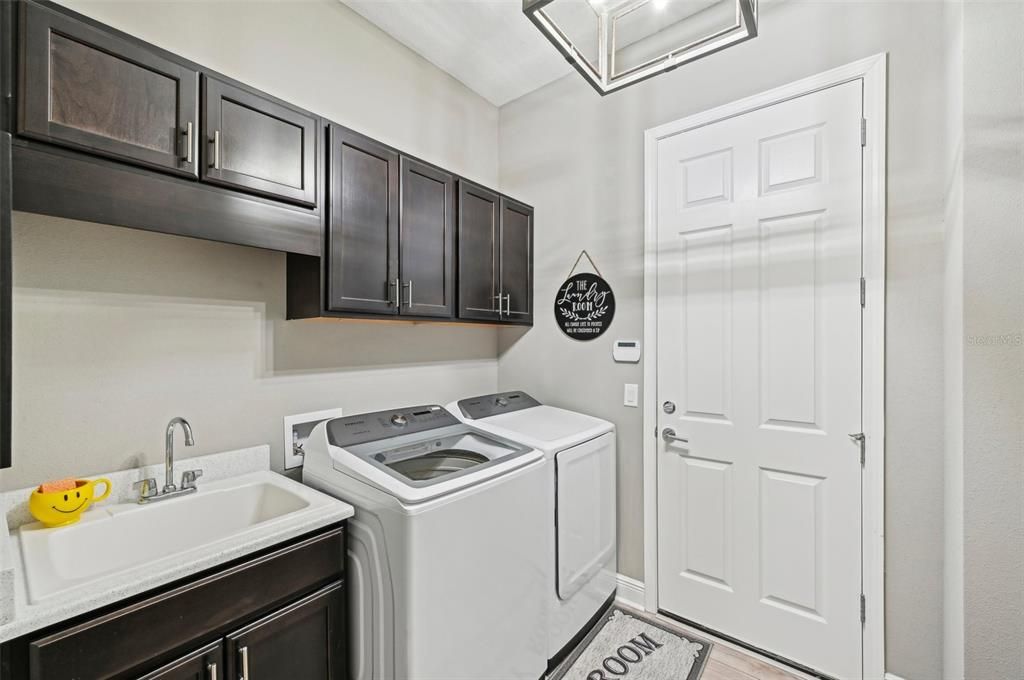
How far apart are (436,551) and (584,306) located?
1.60 metres

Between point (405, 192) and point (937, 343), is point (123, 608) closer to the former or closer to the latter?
point (405, 192)

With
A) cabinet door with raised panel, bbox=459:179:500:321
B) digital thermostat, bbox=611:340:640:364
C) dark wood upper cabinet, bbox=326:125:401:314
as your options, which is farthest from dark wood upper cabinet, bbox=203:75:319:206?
digital thermostat, bbox=611:340:640:364

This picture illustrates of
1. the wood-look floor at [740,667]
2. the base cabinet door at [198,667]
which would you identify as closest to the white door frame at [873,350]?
the wood-look floor at [740,667]

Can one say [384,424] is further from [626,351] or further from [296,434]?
[626,351]

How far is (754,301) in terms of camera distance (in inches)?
80.0

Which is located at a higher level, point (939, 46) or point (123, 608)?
point (939, 46)

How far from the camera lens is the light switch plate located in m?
1.90

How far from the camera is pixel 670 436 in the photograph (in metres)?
2.26

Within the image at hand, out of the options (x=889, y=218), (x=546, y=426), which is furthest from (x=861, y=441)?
(x=546, y=426)

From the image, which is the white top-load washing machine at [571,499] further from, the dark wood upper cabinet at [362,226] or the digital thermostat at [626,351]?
the dark wood upper cabinet at [362,226]

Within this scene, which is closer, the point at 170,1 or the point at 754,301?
the point at 170,1

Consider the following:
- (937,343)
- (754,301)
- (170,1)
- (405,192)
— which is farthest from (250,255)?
(937,343)

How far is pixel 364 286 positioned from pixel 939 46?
2353 millimetres

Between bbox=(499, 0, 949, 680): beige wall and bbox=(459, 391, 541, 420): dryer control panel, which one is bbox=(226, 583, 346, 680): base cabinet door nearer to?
bbox=(459, 391, 541, 420): dryer control panel
